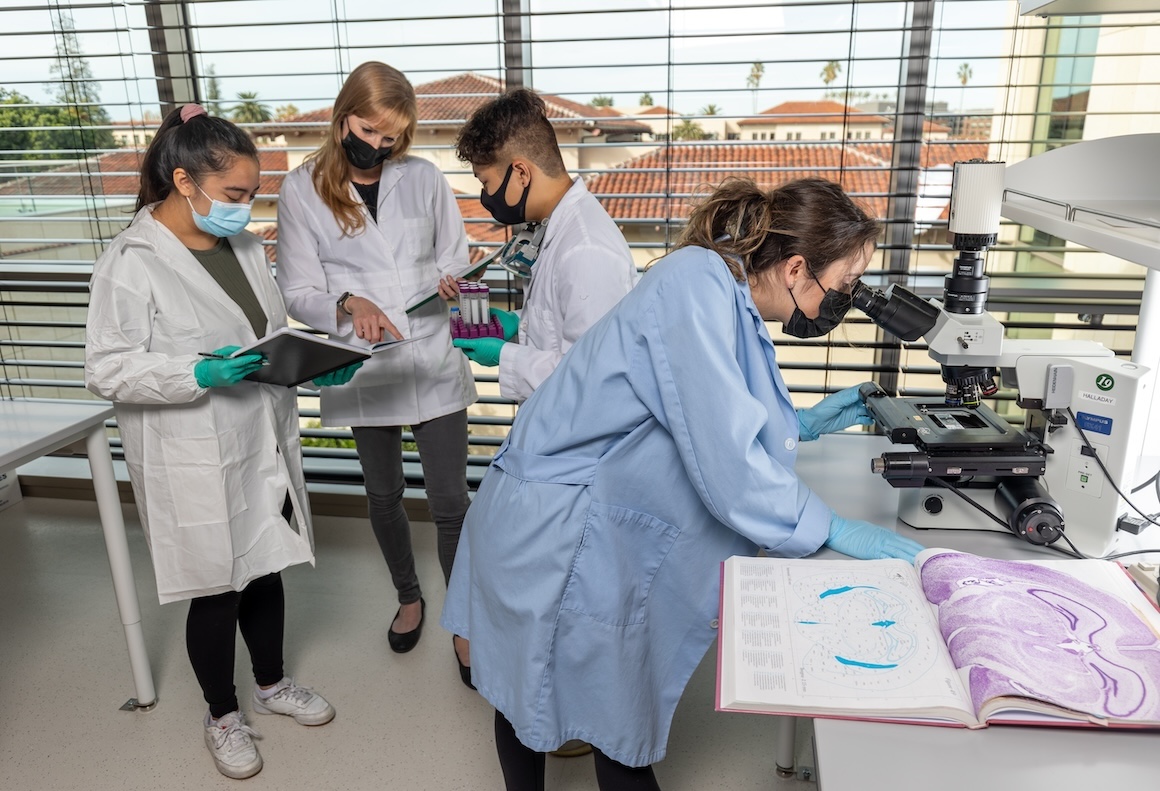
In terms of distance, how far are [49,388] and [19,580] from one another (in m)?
1.03

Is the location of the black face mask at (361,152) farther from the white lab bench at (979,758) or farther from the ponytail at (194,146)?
the white lab bench at (979,758)

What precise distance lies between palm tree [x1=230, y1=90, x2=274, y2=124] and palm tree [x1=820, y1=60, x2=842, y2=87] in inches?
75.9

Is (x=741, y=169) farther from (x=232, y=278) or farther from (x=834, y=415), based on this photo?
(x=232, y=278)

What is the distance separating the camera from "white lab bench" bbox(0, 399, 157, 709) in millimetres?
2041

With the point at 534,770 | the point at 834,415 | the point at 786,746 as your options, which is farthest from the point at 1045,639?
the point at 786,746

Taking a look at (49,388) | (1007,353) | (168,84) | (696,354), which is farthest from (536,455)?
(49,388)

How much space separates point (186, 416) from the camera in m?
1.90

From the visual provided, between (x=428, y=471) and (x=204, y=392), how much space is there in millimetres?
741

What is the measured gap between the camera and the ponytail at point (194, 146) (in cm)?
183

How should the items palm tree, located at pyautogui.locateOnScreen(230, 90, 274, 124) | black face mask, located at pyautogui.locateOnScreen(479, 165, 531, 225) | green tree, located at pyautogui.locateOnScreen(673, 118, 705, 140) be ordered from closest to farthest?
black face mask, located at pyautogui.locateOnScreen(479, 165, 531, 225)
green tree, located at pyautogui.locateOnScreen(673, 118, 705, 140)
palm tree, located at pyautogui.locateOnScreen(230, 90, 274, 124)

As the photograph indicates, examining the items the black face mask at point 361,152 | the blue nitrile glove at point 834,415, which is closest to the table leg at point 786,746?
the blue nitrile glove at point 834,415

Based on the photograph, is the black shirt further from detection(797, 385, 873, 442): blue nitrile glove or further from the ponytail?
detection(797, 385, 873, 442): blue nitrile glove

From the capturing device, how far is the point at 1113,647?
1.08 meters

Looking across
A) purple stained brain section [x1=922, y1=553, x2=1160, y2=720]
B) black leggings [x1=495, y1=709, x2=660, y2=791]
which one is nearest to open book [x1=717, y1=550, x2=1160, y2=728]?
purple stained brain section [x1=922, y1=553, x2=1160, y2=720]
